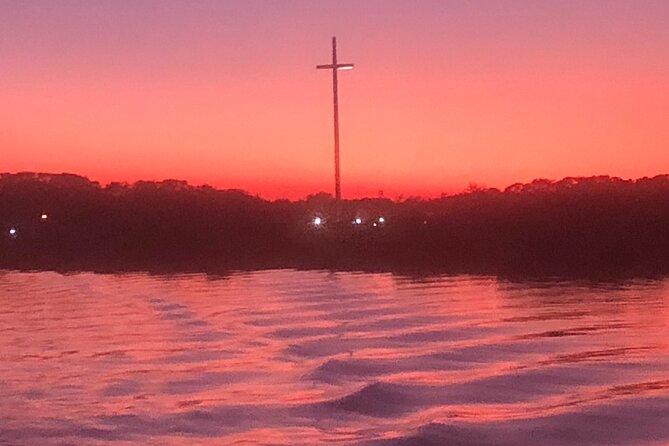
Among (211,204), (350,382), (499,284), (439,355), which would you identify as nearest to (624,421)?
(350,382)

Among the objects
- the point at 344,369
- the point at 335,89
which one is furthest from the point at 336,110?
the point at 344,369

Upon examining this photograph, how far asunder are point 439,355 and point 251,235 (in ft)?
137

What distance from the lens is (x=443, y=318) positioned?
62.2ft

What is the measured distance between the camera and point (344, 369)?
44.2 feet

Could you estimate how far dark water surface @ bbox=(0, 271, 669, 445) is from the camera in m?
9.77

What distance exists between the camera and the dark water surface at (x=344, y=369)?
9773 mm

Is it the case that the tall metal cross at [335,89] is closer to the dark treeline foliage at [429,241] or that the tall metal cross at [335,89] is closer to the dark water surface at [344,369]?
the dark treeline foliage at [429,241]

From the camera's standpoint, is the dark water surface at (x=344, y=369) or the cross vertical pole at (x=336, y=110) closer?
the dark water surface at (x=344, y=369)

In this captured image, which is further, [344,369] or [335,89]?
[335,89]

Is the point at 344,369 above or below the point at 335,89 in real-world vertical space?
below

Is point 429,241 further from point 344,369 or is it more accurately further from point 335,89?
point 344,369

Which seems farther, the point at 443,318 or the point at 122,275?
the point at 122,275

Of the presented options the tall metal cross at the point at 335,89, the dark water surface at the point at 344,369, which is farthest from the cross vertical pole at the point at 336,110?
the dark water surface at the point at 344,369

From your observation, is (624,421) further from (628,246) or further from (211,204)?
(211,204)
